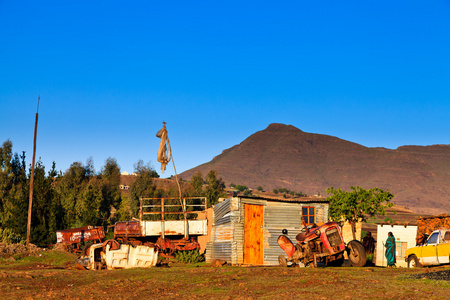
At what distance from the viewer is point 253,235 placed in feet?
71.6

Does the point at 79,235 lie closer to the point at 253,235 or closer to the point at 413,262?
the point at 253,235

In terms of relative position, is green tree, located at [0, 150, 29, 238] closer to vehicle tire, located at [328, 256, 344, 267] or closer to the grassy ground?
the grassy ground

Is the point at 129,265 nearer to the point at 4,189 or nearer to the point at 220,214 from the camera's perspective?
the point at 220,214

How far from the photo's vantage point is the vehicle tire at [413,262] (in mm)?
17562

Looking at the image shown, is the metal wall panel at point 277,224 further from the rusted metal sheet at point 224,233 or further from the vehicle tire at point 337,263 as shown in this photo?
the vehicle tire at point 337,263

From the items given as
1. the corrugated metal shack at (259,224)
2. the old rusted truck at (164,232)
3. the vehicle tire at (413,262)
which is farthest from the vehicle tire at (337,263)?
the old rusted truck at (164,232)

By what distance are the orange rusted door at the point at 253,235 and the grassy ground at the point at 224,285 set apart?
242 inches

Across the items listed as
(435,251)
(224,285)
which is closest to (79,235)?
(224,285)

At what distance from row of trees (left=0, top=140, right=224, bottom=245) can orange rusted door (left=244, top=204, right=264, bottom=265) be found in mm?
15594

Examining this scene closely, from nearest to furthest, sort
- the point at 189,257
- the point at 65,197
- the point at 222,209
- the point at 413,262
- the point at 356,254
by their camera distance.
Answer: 1. the point at 356,254
2. the point at 413,262
3. the point at 222,209
4. the point at 189,257
5. the point at 65,197

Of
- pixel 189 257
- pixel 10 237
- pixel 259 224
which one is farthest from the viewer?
pixel 10 237

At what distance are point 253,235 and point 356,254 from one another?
600 centimetres

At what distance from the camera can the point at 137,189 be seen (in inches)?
2020

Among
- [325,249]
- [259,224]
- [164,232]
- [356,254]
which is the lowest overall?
[356,254]
